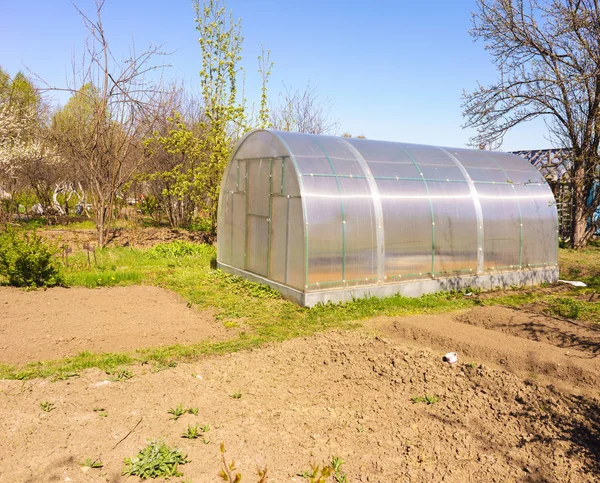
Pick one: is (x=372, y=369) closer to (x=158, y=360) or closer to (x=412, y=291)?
(x=158, y=360)

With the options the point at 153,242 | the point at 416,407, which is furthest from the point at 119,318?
the point at 153,242

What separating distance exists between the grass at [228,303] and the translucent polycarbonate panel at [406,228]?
61 cm

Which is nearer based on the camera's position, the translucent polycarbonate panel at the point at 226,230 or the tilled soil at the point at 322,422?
the tilled soil at the point at 322,422

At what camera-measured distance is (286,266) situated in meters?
9.60

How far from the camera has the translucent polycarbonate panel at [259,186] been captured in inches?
412

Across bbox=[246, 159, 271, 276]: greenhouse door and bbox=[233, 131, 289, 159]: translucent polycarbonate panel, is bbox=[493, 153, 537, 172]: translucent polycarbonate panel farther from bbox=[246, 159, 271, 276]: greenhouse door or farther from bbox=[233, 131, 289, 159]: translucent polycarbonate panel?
bbox=[246, 159, 271, 276]: greenhouse door

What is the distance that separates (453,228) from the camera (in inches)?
422

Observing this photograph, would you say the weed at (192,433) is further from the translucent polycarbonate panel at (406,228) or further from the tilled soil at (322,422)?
the translucent polycarbonate panel at (406,228)

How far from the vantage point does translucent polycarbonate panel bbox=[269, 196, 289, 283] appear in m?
9.66

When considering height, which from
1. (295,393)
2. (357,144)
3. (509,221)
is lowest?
(295,393)

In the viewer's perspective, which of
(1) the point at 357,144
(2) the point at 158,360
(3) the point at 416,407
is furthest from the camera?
(1) the point at 357,144

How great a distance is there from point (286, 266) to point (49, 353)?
14.1 feet

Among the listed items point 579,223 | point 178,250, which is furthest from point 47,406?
point 579,223

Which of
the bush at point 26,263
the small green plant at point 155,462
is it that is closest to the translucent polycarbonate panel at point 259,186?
the bush at point 26,263
